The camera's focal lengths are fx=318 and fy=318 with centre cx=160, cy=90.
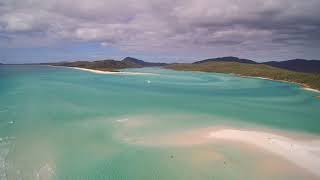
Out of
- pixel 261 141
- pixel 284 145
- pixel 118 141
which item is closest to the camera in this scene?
pixel 118 141

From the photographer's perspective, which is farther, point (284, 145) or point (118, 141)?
point (284, 145)

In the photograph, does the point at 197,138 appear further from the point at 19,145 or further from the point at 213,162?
the point at 19,145

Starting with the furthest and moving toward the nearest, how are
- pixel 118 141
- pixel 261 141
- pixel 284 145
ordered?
pixel 261 141, pixel 284 145, pixel 118 141

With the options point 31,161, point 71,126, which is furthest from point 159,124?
point 31,161

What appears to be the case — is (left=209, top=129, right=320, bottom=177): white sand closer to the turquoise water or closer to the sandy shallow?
the sandy shallow

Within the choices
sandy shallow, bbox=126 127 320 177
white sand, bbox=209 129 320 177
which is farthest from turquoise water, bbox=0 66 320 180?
white sand, bbox=209 129 320 177

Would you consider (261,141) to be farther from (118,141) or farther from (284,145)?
(118,141)

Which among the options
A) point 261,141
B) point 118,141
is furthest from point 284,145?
point 118,141

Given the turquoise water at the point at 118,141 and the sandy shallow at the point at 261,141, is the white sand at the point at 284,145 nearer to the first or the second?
the sandy shallow at the point at 261,141

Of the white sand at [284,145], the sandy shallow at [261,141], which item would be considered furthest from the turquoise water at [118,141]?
the white sand at [284,145]
